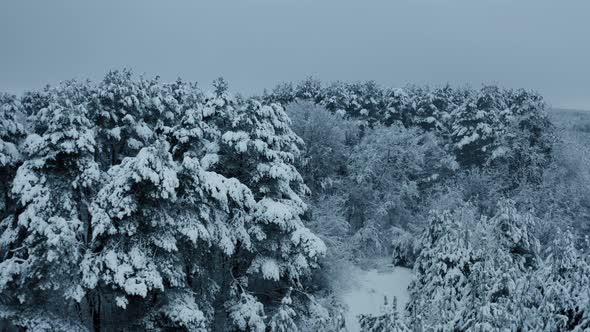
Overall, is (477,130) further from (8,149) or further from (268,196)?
(8,149)

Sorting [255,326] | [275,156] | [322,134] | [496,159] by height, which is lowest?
[255,326]

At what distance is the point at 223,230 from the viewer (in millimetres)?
15898

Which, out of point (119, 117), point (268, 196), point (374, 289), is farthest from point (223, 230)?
point (374, 289)

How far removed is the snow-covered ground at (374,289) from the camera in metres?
25.5

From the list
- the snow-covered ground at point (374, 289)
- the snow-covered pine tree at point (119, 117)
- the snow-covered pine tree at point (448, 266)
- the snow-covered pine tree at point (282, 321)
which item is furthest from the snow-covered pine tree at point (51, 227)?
the snow-covered ground at point (374, 289)

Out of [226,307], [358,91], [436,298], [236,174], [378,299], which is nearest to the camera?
[226,307]

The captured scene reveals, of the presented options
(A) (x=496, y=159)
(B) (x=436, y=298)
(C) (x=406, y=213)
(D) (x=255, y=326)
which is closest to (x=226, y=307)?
(D) (x=255, y=326)

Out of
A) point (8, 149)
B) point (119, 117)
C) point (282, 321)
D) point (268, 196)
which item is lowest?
point (282, 321)

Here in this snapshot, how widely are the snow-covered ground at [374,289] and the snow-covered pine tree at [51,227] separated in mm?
14100

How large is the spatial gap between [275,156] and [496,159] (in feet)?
71.9

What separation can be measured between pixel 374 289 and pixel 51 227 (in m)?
19.4

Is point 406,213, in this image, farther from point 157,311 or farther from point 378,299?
point 157,311

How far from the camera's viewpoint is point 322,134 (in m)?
32.9

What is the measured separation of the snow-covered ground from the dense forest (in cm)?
97
